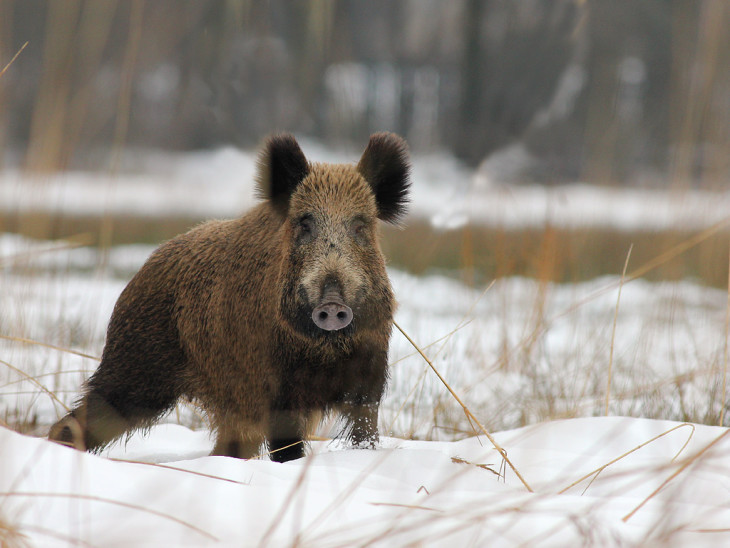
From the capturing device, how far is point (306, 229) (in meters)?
2.60

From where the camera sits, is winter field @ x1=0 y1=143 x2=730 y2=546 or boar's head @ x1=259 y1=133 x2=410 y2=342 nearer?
winter field @ x1=0 y1=143 x2=730 y2=546

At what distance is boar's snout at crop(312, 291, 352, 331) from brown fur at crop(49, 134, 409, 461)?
11 cm

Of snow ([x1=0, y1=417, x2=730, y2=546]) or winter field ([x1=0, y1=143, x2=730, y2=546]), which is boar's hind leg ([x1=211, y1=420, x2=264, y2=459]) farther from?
snow ([x1=0, y1=417, x2=730, y2=546])

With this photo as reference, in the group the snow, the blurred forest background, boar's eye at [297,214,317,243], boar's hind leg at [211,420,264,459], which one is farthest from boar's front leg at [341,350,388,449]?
the blurred forest background

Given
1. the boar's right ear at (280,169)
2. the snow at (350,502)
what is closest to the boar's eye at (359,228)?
the boar's right ear at (280,169)

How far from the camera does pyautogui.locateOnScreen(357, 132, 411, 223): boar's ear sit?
2725mm

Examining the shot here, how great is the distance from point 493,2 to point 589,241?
8984 millimetres

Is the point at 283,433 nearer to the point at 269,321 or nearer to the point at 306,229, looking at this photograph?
the point at 269,321

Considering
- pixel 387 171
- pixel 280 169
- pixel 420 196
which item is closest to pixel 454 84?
pixel 420 196

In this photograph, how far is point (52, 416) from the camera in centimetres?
336

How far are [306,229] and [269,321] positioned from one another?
40 cm

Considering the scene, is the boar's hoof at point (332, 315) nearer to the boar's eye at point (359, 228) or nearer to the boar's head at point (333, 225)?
the boar's head at point (333, 225)

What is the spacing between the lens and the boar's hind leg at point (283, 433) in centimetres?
254

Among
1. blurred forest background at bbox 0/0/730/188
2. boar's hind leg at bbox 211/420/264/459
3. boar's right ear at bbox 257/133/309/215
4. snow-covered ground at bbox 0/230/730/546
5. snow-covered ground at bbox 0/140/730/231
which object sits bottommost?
boar's hind leg at bbox 211/420/264/459
